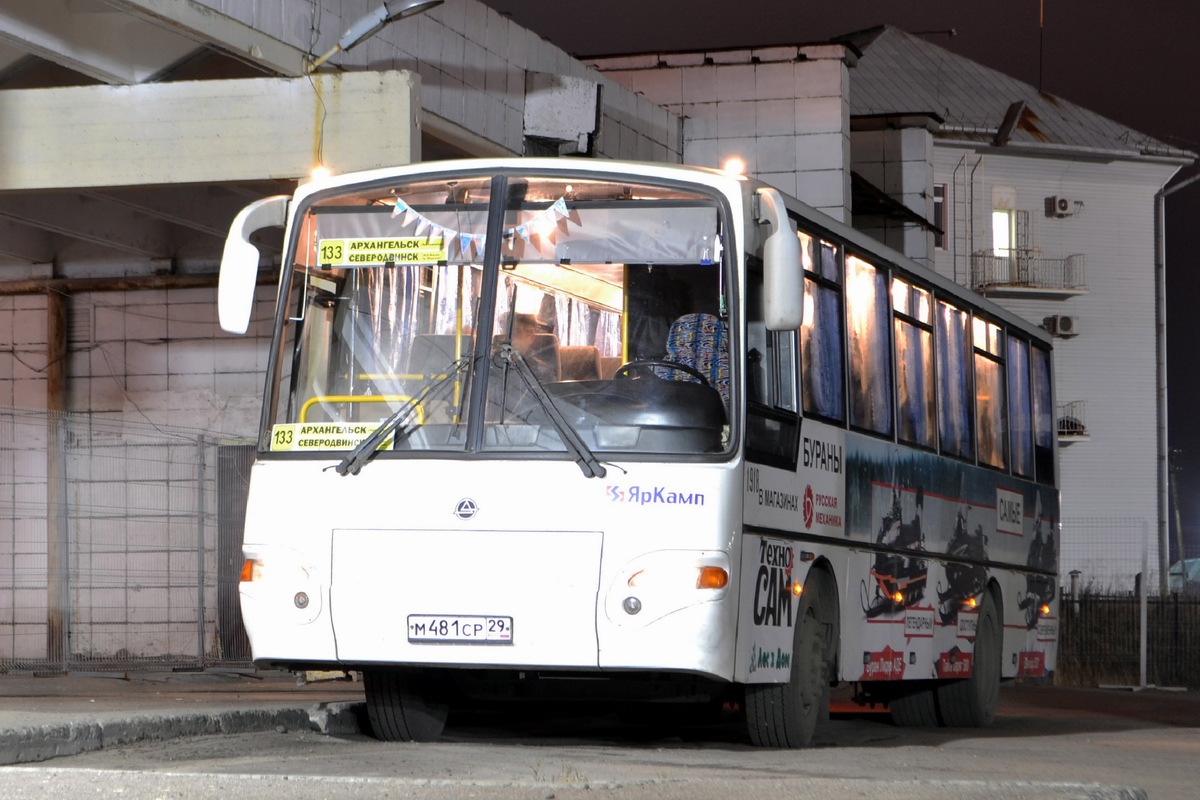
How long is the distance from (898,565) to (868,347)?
149 centimetres

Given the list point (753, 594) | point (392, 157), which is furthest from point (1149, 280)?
point (753, 594)

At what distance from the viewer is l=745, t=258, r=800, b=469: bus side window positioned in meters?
9.22

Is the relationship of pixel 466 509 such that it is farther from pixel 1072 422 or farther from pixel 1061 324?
pixel 1072 422

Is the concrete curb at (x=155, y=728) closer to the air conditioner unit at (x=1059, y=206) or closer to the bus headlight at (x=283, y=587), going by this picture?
the bus headlight at (x=283, y=587)

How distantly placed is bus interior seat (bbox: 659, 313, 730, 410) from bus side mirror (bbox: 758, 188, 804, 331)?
0.27m

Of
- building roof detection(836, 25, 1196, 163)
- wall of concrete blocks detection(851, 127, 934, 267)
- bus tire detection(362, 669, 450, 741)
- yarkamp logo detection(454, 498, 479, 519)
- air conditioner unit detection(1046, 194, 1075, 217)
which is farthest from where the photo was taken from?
air conditioner unit detection(1046, 194, 1075, 217)

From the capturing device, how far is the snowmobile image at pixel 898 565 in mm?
11617

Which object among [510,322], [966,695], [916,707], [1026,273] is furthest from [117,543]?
[1026,273]

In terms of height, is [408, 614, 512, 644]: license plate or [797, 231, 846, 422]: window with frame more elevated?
[797, 231, 846, 422]: window with frame

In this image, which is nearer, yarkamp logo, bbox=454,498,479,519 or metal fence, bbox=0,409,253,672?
yarkamp logo, bbox=454,498,479,519

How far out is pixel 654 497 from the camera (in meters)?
8.76

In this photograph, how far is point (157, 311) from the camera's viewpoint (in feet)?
65.3

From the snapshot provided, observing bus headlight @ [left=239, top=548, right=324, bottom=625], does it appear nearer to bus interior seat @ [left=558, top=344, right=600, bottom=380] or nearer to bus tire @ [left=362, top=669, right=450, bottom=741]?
bus tire @ [left=362, top=669, right=450, bottom=741]

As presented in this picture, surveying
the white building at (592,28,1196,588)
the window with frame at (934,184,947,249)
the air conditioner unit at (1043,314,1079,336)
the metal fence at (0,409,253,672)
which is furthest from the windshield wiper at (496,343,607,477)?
the air conditioner unit at (1043,314,1079,336)
